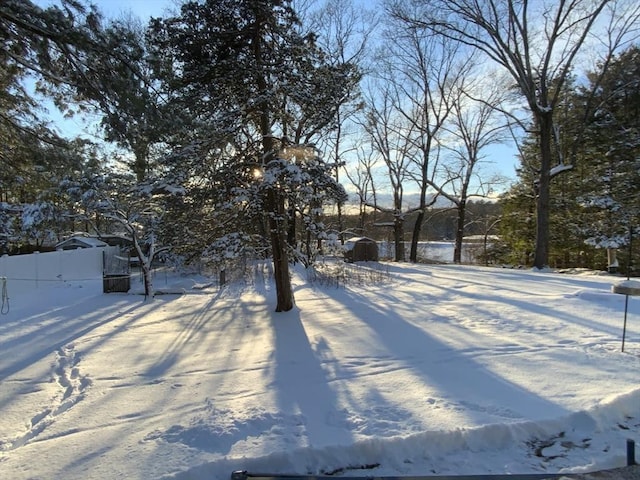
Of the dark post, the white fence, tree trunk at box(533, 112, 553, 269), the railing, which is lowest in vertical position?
the railing

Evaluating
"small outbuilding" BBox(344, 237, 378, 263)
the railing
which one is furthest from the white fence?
the railing

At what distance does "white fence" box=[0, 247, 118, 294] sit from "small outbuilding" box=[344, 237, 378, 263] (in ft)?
34.7

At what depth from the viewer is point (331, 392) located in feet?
14.0

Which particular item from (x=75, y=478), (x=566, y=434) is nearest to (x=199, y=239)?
(x=75, y=478)

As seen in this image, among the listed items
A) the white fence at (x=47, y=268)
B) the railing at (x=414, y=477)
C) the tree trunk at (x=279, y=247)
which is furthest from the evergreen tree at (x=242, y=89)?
the white fence at (x=47, y=268)

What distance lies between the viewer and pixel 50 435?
354 cm

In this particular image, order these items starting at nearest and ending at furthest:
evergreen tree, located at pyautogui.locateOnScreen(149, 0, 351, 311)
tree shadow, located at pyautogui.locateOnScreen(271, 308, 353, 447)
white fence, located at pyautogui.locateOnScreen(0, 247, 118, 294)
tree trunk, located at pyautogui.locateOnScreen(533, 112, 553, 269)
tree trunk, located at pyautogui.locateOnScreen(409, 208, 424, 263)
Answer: tree shadow, located at pyautogui.locateOnScreen(271, 308, 353, 447)
evergreen tree, located at pyautogui.locateOnScreen(149, 0, 351, 311)
white fence, located at pyautogui.locateOnScreen(0, 247, 118, 294)
tree trunk, located at pyautogui.locateOnScreen(533, 112, 553, 269)
tree trunk, located at pyautogui.locateOnScreen(409, 208, 424, 263)

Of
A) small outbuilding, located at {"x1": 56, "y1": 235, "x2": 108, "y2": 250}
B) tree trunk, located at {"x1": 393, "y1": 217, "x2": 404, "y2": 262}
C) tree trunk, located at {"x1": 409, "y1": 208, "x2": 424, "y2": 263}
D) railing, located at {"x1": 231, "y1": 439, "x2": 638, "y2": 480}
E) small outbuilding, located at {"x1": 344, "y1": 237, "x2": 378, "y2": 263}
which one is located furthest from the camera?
small outbuilding, located at {"x1": 56, "y1": 235, "x2": 108, "y2": 250}

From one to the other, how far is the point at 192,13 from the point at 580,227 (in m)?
19.0

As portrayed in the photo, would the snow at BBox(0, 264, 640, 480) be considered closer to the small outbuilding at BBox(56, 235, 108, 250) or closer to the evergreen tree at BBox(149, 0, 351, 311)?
the evergreen tree at BBox(149, 0, 351, 311)

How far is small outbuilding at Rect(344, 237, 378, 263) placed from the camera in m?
19.6

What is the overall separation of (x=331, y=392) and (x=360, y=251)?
15650 mm

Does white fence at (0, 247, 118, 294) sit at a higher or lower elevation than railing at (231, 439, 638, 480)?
higher

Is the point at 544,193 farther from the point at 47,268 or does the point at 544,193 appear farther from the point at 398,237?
the point at 47,268
